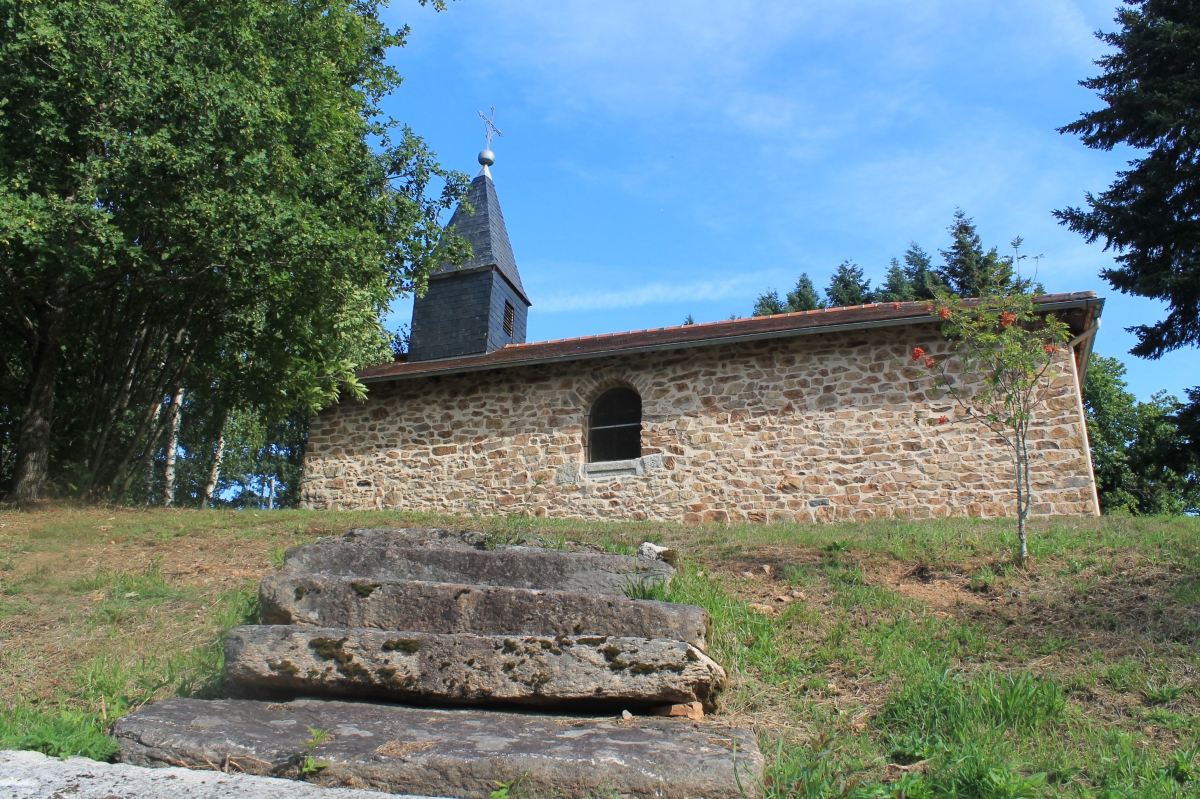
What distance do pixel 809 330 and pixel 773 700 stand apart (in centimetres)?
702

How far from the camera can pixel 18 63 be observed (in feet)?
25.5

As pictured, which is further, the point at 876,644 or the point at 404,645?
the point at 876,644

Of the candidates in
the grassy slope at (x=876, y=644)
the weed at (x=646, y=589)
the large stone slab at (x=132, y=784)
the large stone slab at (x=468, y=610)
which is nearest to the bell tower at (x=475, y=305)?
the grassy slope at (x=876, y=644)

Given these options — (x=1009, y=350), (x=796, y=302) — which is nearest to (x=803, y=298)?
(x=796, y=302)

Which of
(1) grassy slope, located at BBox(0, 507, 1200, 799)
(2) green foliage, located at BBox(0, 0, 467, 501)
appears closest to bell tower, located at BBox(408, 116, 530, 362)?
(2) green foliage, located at BBox(0, 0, 467, 501)

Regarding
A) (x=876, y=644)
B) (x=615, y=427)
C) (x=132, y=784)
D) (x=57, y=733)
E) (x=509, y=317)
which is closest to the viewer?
(x=132, y=784)

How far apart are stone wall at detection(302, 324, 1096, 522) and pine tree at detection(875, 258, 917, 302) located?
37.9 feet

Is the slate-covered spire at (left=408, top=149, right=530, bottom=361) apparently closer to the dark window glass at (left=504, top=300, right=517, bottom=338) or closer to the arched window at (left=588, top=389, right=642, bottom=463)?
the dark window glass at (left=504, top=300, right=517, bottom=338)

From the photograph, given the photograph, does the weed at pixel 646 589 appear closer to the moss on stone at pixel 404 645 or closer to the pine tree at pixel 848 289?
the moss on stone at pixel 404 645

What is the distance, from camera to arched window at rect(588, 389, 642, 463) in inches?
451

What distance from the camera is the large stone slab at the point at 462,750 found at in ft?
9.36

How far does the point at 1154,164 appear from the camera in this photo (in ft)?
44.0

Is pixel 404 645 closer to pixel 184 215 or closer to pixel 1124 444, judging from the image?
pixel 184 215

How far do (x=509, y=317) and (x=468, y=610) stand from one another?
11612 millimetres
